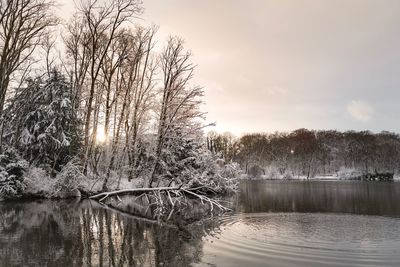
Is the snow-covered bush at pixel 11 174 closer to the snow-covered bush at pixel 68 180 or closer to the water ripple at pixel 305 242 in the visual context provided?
the snow-covered bush at pixel 68 180

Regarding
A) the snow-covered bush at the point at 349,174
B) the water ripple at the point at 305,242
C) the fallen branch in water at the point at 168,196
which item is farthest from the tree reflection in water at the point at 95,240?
the snow-covered bush at the point at 349,174

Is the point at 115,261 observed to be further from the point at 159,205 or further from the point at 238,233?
the point at 159,205

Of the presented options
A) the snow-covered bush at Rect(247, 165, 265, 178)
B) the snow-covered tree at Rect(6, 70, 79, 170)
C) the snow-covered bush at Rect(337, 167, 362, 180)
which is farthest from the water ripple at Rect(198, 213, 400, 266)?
the snow-covered bush at Rect(247, 165, 265, 178)

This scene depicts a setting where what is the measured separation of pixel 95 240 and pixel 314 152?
94942mm

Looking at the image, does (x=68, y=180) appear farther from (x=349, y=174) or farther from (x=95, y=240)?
(x=349, y=174)

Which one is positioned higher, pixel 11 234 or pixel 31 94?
pixel 31 94

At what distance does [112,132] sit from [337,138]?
88.8m

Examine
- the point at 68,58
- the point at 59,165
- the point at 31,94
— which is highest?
the point at 68,58

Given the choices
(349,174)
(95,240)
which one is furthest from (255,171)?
(95,240)

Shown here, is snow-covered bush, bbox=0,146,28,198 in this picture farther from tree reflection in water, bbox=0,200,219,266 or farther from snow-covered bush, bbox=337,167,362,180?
snow-covered bush, bbox=337,167,362,180

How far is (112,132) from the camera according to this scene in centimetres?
3044

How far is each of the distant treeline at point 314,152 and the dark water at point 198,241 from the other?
7603cm

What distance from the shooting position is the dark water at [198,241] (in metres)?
9.32

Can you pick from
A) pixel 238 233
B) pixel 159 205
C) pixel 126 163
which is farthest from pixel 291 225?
pixel 126 163
